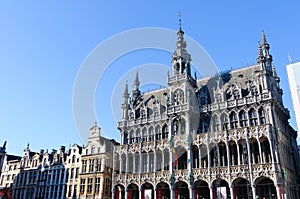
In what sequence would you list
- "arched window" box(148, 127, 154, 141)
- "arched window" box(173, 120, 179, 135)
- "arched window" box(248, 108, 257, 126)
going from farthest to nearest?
"arched window" box(148, 127, 154, 141) → "arched window" box(173, 120, 179, 135) → "arched window" box(248, 108, 257, 126)

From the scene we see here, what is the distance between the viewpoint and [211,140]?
128 ft

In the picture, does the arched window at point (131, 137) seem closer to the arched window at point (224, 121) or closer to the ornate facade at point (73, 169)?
the ornate facade at point (73, 169)

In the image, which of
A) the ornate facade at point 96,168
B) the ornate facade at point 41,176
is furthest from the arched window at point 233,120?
the ornate facade at point 41,176

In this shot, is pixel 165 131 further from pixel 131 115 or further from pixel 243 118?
pixel 243 118

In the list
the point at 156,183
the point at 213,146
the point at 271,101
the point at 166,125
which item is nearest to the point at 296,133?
the point at 271,101

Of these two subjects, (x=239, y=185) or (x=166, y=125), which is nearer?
(x=239, y=185)

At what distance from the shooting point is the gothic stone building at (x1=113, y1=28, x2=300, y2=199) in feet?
116

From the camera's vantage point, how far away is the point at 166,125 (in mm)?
45594

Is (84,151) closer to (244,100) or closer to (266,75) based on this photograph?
(244,100)

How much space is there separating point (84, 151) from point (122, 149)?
10.5 metres

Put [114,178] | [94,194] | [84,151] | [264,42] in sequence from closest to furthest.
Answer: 1. [264,42]
2. [114,178]
3. [94,194]
4. [84,151]

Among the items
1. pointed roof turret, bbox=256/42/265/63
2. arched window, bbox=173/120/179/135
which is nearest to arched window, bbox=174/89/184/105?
arched window, bbox=173/120/179/135

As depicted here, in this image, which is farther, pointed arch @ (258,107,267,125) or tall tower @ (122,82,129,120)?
tall tower @ (122,82,129,120)

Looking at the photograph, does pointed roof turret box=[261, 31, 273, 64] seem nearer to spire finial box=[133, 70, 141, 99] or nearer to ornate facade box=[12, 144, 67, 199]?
spire finial box=[133, 70, 141, 99]
